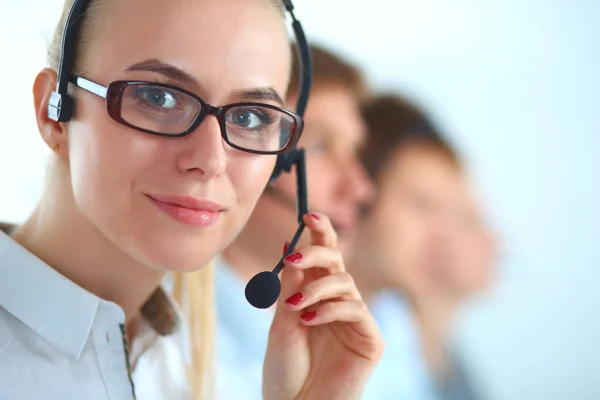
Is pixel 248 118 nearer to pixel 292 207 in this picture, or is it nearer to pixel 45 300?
pixel 45 300

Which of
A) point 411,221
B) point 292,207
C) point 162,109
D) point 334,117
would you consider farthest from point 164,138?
point 411,221

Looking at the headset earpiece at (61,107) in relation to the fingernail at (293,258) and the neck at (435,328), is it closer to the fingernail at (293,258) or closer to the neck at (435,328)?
the fingernail at (293,258)

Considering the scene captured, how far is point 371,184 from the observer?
1822 millimetres

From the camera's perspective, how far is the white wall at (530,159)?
1799 mm

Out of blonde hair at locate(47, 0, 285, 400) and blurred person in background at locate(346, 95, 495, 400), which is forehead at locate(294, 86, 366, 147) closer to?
blurred person in background at locate(346, 95, 495, 400)

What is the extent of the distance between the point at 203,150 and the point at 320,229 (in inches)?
10.3

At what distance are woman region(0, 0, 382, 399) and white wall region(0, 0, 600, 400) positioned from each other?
3.04 ft

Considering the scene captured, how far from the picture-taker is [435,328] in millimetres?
1860

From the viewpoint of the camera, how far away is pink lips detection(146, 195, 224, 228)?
87cm

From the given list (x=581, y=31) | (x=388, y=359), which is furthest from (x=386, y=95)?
(x=388, y=359)

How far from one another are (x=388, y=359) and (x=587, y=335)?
23.9 inches

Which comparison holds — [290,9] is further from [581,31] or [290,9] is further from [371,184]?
[581,31]

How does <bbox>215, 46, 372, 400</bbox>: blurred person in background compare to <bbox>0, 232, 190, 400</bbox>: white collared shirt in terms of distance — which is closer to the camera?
<bbox>0, 232, 190, 400</bbox>: white collared shirt

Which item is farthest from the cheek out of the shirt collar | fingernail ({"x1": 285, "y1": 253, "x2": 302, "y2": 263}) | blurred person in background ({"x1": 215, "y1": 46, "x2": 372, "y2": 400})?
blurred person in background ({"x1": 215, "y1": 46, "x2": 372, "y2": 400})
